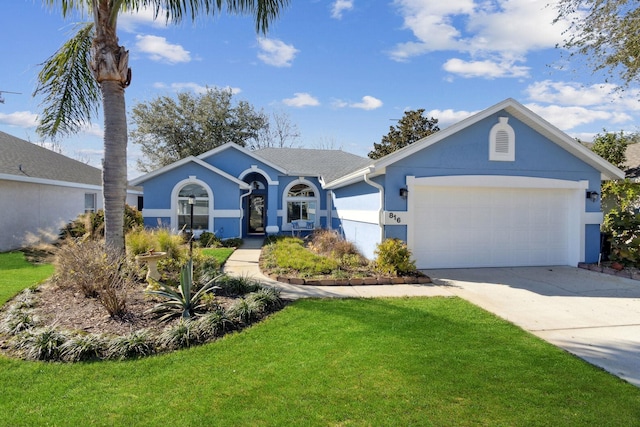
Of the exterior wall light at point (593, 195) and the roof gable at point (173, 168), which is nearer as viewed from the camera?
the exterior wall light at point (593, 195)

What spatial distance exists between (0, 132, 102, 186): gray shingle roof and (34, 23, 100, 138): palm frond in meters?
5.78

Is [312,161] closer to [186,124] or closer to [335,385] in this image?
[186,124]

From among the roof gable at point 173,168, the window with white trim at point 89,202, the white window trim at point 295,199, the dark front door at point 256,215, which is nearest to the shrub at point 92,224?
the roof gable at point 173,168

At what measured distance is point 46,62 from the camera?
30.0 ft

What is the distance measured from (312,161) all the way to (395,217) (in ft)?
40.3

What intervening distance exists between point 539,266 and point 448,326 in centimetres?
733

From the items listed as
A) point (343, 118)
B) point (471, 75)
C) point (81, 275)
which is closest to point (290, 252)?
point (81, 275)

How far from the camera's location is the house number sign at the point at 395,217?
32.5ft

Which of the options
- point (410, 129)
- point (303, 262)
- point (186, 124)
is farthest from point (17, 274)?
point (410, 129)

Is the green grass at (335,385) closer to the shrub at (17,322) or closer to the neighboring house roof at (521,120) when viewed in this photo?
the shrub at (17,322)

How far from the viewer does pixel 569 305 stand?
693 centimetres

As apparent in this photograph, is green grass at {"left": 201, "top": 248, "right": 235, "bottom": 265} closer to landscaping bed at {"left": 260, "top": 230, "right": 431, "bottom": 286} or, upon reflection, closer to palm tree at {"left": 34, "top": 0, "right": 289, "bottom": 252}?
landscaping bed at {"left": 260, "top": 230, "right": 431, "bottom": 286}

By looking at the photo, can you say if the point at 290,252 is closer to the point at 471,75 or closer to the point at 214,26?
the point at 214,26

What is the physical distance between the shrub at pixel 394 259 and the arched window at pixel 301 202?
417 inches
